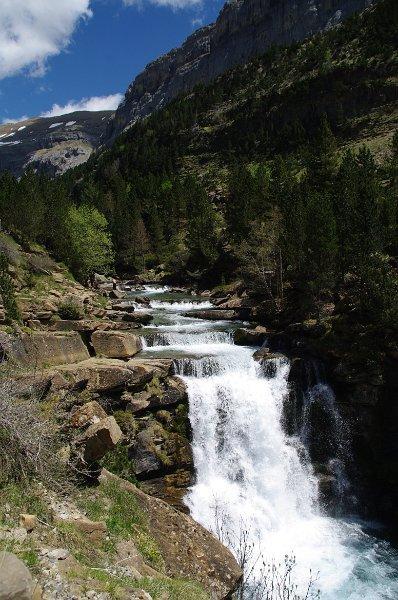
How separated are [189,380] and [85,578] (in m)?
15.3

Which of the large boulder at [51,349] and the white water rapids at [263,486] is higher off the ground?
the large boulder at [51,349]

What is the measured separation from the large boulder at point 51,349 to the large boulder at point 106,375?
0.85m

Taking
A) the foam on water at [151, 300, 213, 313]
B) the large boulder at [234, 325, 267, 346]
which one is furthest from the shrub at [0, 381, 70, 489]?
the foam on water at [151, 300, 213, 313]

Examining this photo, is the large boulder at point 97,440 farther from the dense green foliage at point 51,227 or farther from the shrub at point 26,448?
the dense green foliage at point 51,227

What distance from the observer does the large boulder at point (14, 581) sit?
5.82 m

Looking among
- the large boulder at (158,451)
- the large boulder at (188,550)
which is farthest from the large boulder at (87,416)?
the large boulder at (158,451)

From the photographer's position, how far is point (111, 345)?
24.3 m

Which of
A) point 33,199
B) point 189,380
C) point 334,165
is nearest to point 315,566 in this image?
point 189,380

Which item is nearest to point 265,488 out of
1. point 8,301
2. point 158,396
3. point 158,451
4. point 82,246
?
point 158,451

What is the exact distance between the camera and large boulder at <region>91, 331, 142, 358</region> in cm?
2405

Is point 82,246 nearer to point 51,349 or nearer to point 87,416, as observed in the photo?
point 51,349

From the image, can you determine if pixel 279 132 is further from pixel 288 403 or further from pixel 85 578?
pixel 85 578

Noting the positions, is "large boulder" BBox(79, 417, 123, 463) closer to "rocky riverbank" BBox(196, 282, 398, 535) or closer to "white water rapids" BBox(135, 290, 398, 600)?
"white water rapids" BBox(135, 290, 398, 600)

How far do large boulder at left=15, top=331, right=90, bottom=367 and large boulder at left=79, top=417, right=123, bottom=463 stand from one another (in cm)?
849
